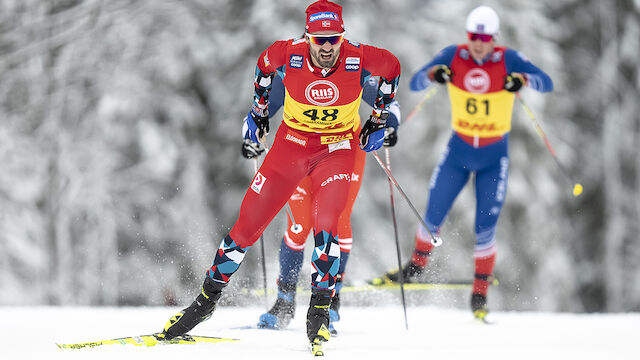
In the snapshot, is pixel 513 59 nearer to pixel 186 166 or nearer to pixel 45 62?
pixel 186 166

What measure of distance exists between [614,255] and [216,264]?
12054 millimetres

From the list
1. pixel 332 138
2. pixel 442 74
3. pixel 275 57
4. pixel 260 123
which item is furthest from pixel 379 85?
pixel 442 74

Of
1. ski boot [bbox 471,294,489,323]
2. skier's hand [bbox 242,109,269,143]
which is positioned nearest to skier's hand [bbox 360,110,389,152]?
skier's hand [bbox 242,109,269,143]

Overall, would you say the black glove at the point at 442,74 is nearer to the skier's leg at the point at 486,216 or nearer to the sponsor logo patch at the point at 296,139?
the skier's leg at the point at 486,216

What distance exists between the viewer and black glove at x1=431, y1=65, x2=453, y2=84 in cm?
660

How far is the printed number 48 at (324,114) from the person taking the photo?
15.5ft

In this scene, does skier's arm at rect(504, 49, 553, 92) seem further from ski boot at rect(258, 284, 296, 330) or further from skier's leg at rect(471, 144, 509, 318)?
ski boot at rect(258, 284, 296, 330)

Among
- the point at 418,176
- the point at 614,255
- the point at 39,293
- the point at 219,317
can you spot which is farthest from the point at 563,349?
the point at 39,293

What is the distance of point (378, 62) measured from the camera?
184 inches

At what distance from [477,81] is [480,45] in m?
0.29

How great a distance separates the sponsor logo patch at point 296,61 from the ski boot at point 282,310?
5.68 feet

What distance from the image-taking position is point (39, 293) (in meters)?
14.9

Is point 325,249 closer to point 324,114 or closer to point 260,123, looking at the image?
point 324,114

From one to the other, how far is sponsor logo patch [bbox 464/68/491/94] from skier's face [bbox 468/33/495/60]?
0.12 metres
